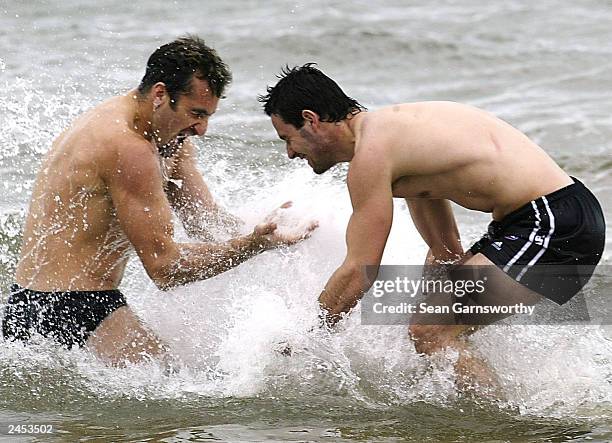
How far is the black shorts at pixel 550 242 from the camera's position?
16.3 feet

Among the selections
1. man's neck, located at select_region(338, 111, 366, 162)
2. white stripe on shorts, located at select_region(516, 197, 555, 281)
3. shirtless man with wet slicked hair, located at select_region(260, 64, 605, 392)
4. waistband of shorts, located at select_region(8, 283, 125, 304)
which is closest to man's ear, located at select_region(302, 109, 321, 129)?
shirtless man with wet slicked hair, located at select_region(260, 64, 605, 392)

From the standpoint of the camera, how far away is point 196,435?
16.3 ft

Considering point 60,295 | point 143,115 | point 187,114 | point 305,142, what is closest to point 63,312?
point 60,295

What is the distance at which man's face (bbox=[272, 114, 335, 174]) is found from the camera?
16.7 feet

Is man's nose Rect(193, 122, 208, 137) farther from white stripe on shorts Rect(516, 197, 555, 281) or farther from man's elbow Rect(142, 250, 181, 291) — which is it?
white stripe on shorts Rect(516, 197, 555, 281)

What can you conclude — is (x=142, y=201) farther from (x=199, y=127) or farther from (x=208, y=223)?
(x=208, y=223)

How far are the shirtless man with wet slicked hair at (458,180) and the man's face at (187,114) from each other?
34 centimetres

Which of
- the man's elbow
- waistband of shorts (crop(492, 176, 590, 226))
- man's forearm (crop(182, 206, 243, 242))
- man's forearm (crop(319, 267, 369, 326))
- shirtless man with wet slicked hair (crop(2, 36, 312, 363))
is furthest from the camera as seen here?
man's forearm (crop(182, 206, 243, 242))

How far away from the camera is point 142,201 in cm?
513

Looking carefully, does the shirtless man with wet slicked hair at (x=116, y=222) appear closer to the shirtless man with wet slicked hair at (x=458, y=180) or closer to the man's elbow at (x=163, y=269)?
the man's elbow at (x=163, y=269)

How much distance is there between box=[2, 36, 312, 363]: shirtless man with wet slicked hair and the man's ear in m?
0.55

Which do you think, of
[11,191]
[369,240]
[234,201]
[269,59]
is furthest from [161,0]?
[369,240]

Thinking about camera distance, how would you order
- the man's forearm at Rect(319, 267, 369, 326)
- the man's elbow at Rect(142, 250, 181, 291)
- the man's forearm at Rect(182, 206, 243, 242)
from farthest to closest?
the man's forearm at Rect(182, 206, 243, 242) → the man's elbow at Rect(142, 250, 181, 291) → the man's forearm at Rect(319, 267, 369, 326)

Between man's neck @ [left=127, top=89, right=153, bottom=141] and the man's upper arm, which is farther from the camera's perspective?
man's neck @ [left=127, top=89, right=153, bottom=141]
